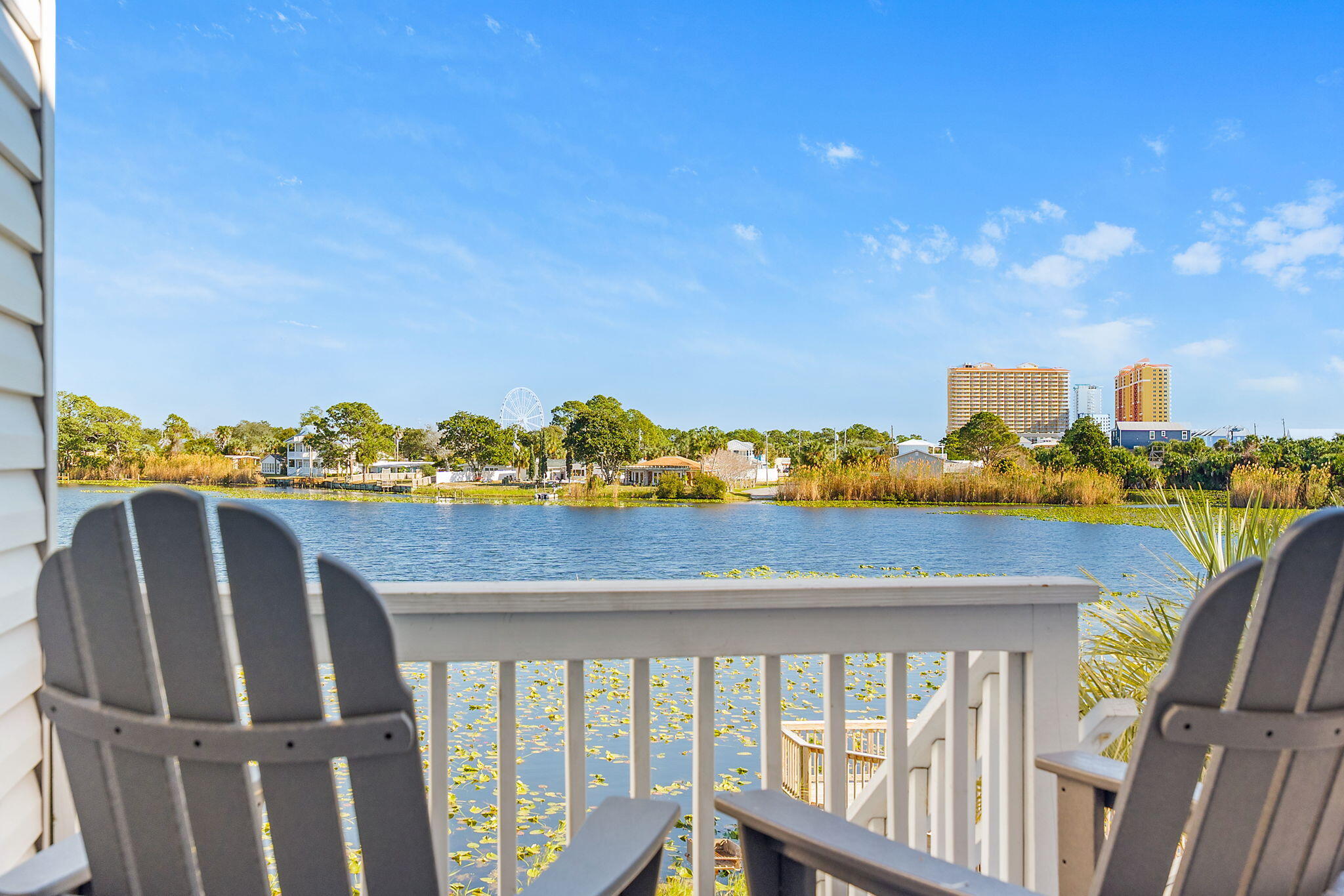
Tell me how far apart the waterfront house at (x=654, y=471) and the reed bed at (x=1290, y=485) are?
1073 centimetres

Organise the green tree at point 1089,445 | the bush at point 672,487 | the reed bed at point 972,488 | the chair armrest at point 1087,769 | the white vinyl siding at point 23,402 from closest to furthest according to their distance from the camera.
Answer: the chair armrest at point 1087,769
the white vinyl siding at point 23,402
the reed bed at point 972,488
the green tree at point 1089,445
the bush at point 672,487

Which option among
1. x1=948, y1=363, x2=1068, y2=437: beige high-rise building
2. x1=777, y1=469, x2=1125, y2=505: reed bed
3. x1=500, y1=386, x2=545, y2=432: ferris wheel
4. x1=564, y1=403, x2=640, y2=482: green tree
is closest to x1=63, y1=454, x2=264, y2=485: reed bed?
x1=564, y1=403, x2=640, y2=482: green tree

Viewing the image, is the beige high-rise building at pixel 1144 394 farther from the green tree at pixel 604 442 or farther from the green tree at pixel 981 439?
the green tree at pixel 604 442

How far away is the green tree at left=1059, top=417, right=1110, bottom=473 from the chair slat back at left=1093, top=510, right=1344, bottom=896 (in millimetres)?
15460

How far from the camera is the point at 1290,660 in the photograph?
63 cm

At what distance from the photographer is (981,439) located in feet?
58.0

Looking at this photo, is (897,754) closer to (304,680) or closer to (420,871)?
(420,871)

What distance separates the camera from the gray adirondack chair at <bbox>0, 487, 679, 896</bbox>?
0.57 m

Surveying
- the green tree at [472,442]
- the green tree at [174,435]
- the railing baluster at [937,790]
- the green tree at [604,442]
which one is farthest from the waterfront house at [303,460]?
the railing baluster at [937,790]

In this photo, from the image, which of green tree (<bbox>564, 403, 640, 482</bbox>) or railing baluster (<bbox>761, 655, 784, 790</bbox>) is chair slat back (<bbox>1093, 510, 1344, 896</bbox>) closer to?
railing baluster (<bbox>761, 655, 784, 790</bbox>)

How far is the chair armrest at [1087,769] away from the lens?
0.85 meters

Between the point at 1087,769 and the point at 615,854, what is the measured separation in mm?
598

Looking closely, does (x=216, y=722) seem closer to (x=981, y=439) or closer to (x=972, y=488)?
(x=972, y=488)

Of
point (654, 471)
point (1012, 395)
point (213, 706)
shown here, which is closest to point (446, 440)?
point (654, 471)
